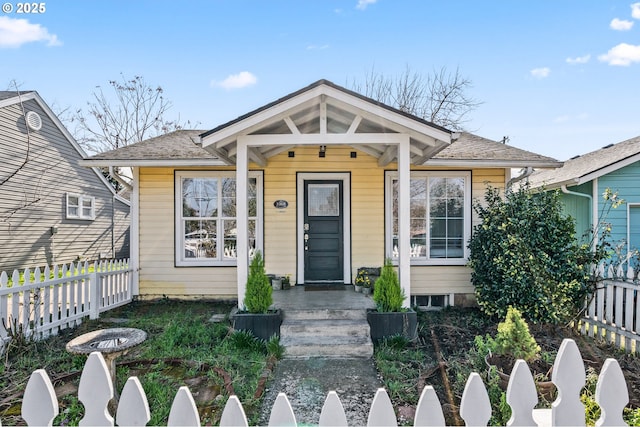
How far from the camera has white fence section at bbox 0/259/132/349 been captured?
183 inches

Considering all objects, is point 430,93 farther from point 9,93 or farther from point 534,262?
point 9,93

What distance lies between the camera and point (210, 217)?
24.8 ft

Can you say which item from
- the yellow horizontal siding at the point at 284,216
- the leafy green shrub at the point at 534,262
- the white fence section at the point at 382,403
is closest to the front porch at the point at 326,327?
the yellow horizontal siding at the point at 284,216

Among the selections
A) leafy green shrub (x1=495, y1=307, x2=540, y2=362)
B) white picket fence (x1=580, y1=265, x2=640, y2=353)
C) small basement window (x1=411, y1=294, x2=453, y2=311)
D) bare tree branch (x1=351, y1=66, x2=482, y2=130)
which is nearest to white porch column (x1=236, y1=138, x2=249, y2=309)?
leafy green shrub (x1=495, y1=307, x2=540, y2=362)

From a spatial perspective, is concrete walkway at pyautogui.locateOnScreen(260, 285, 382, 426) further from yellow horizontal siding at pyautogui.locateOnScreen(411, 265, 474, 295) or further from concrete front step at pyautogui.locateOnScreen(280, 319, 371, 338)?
yellow horizontal siding at pyautogui.locateOnScreen(411, 265, 474, 295)

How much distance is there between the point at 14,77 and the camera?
11.1 meters

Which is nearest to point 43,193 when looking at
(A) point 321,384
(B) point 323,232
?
(B) point 323,232

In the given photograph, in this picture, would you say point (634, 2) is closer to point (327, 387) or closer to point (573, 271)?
point (573, 271)

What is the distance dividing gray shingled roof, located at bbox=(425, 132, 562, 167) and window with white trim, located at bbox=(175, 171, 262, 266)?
11.8 feet

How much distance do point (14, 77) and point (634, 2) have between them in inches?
656

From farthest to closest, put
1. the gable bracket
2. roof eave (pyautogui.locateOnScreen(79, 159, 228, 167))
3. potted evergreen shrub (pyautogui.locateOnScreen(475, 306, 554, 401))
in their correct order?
1. roof eave (pyautogui.locateOnScreen(79, 159, 228, 167))
2. the gable bracket
3. potted evergreen shrub (pyautogui.locateOnScreen(475, 306, 554, 401))

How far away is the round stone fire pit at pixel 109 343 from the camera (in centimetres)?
296

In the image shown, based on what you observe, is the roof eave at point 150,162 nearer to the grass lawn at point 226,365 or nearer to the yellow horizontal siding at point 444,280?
the grass lawn at point 226,365

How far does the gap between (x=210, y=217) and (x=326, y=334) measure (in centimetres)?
374
